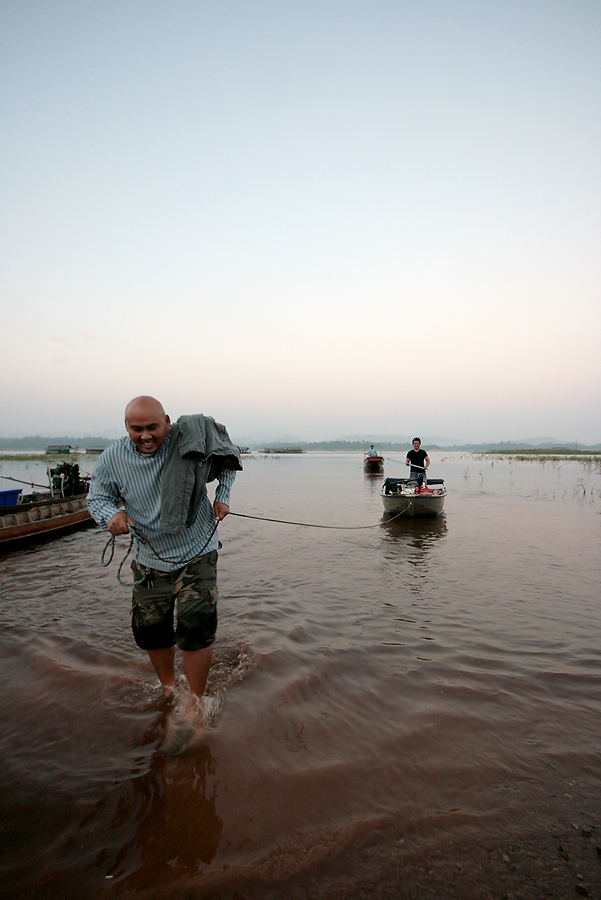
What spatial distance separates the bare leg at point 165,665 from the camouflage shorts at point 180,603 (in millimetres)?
208

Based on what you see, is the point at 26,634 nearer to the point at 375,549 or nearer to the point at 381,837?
the point at 381,837

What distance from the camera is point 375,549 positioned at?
9836mm

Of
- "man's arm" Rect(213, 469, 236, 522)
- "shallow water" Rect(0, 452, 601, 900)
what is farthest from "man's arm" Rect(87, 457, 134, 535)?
"shallow water" Rect(0, 452, 601, 900)

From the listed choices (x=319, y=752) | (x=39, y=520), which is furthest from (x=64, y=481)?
(x=319, y=752)

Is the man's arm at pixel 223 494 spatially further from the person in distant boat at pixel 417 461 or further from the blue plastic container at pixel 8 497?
the person in distant boat at pixel 417 461

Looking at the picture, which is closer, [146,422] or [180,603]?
[146,422]

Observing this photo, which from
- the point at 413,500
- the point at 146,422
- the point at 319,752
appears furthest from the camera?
the point at 413,500

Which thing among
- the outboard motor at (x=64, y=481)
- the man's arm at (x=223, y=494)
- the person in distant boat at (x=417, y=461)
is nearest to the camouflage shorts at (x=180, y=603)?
the man's arm at (x=223, y=494)

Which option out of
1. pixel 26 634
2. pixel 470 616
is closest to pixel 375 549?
A: pixel 470 616

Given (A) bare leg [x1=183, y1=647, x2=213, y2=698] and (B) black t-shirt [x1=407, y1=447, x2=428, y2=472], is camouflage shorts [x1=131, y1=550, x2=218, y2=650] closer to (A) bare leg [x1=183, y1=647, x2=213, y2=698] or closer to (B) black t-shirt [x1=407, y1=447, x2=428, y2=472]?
(A) bare leg [x1=183, y1=647, x2=213, y2=698]

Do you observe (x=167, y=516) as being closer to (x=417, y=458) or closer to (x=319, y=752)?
(x=319, y=752)

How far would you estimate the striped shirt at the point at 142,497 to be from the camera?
10.1 feet

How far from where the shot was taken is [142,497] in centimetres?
313

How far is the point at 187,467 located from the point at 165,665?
171 centimetres
